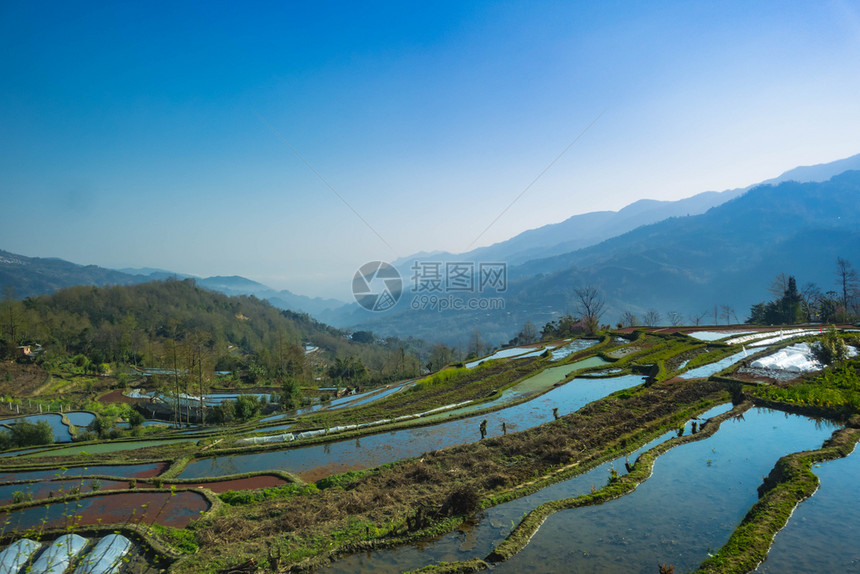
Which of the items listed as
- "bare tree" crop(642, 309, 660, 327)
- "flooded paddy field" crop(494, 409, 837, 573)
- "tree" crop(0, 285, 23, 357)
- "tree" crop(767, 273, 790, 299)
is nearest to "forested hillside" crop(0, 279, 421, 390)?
"tree" crop(0, 285, 23, 357)

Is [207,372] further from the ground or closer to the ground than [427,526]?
closer to the ground

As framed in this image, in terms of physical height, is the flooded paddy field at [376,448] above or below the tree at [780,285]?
below

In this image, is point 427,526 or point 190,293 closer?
point 427,526

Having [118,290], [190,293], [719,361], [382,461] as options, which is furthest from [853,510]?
[190,293]

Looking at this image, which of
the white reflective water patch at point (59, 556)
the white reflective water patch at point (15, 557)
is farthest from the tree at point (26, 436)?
the white reflective water patch at point (15, 557)

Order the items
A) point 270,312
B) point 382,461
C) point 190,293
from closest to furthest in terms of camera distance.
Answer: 1. point 382,461
2. point 190,293
3. point 270,312

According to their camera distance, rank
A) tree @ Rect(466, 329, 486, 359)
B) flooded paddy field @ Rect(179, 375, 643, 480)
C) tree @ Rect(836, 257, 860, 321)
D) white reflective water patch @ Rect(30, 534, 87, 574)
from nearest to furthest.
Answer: white reflective water patch @ Rect(30, 534, 87, 574)
flooded paddy field @ Rect(179, 375, 643, 480)
tree @ Rect(836, 257, 860, 321)
tree @ Rect(466, 329, 486, 359)

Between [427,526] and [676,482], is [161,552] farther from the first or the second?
[676,482]

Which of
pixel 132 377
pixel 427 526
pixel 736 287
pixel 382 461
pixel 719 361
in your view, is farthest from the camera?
pixel 736 287

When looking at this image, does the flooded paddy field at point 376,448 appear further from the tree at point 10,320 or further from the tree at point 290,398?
the tree at point 10,320

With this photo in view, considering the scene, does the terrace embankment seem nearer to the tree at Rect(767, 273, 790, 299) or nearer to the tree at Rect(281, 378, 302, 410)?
the tree at Rect(281, 378, 302, 410)

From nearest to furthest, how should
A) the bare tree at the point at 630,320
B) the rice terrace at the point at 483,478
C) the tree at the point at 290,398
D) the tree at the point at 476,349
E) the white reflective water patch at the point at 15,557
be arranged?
the white reflective water patch at the point at 15,557 → the rice terrace at the point at 483,478 → the tree at the point at 290,398 → the tree at the point at 476,349 → the bare tree at the point at 630,320
